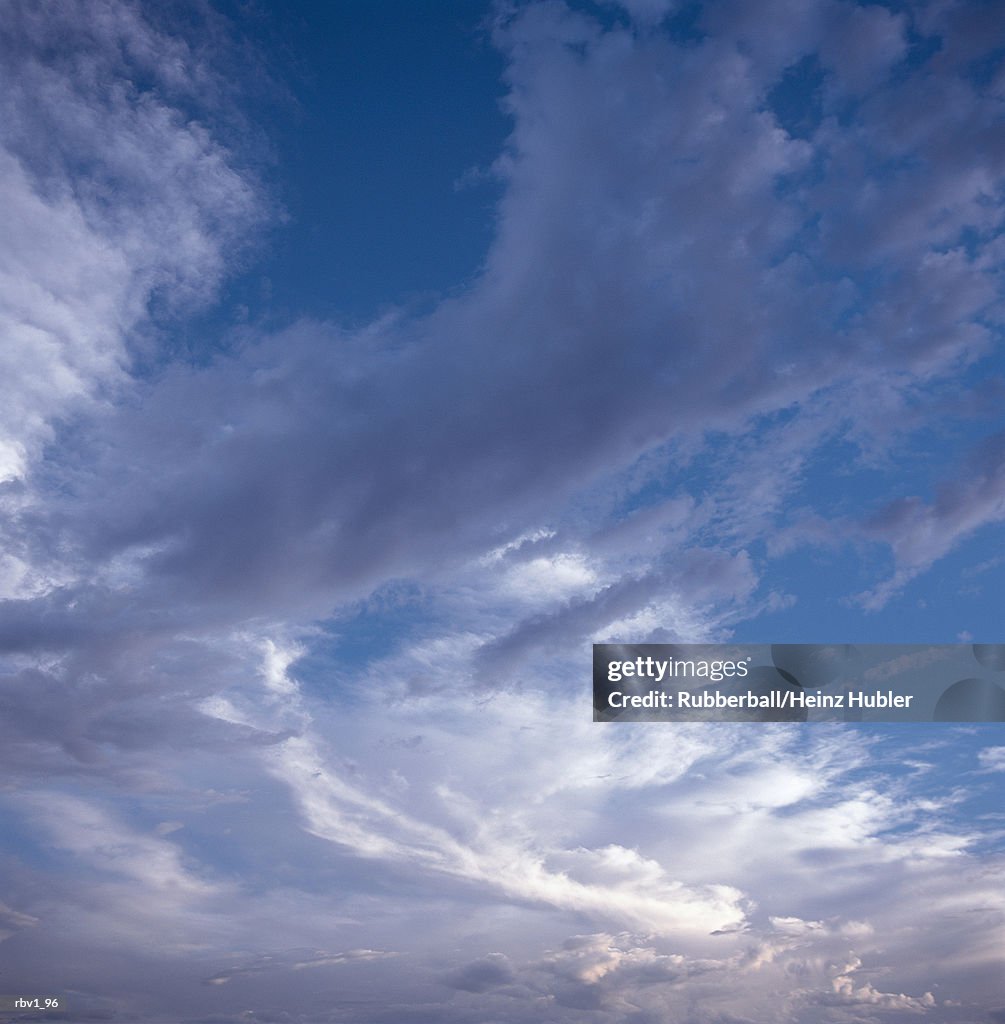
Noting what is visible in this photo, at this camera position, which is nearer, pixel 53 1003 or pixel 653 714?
pixel 653 714

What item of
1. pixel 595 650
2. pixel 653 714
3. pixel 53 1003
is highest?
pixel 595 650

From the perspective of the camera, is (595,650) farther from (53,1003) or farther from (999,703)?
(53,1003)

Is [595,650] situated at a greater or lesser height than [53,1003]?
greater

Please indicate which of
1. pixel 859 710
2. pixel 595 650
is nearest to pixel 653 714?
pixel 595 650

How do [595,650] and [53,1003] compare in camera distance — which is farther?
[53,1003]

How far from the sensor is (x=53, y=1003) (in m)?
86.9

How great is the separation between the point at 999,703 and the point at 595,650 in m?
39.9

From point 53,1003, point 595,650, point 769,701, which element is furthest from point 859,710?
point 53,1003

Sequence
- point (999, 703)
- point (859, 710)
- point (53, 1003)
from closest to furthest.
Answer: point (859, 710), point (999, 703), point (53, 1003)

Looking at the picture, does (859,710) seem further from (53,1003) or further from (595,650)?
(53,1003)

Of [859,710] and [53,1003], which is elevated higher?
[859,710]

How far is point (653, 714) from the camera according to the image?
70938 millimetres

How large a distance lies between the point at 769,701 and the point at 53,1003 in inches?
3363

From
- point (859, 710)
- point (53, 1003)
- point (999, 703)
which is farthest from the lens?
point (53, 1003)
